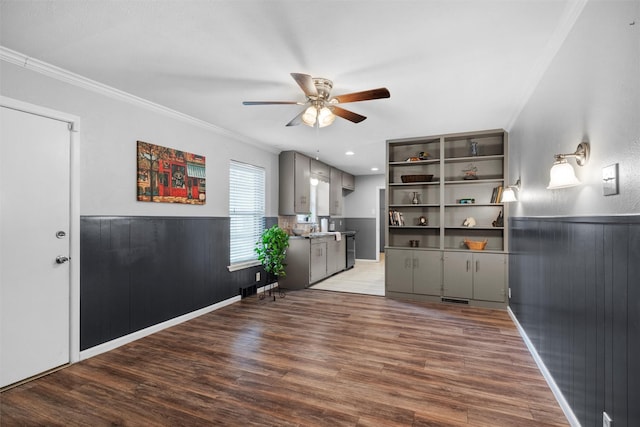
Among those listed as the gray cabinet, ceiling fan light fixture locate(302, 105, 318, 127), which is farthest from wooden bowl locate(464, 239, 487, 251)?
ceiling fan light fixture locate(302, 105, 318, 127)

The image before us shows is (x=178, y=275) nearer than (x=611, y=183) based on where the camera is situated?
No

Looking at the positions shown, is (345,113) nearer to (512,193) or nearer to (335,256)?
(512,193)

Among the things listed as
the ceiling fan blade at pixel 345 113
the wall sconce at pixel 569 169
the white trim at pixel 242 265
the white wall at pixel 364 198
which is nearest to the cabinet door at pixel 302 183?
the white trim at pixel 242 265

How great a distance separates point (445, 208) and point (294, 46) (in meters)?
3.67

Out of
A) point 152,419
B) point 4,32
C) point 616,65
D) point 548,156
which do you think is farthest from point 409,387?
point 4,32

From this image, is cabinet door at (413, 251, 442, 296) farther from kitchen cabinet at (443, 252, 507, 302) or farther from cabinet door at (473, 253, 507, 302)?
cabinet door at (473, 253, 507, 302)

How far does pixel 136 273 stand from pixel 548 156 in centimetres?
396

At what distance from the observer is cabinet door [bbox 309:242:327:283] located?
19.0ft

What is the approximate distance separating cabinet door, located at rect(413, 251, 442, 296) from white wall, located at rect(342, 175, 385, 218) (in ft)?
13.5

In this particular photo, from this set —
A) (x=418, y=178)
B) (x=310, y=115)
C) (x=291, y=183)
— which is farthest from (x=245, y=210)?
(x=418, y=178)

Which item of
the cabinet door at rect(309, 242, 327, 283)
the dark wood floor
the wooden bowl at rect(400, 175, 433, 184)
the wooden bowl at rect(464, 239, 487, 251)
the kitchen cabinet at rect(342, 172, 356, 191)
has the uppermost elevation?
the kitchen cabinet at rect(342, 172, 356, 191)

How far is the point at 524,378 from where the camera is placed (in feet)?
8.20

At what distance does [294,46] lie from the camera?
2.32m

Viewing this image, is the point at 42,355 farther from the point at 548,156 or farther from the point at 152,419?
the point at 548,156
